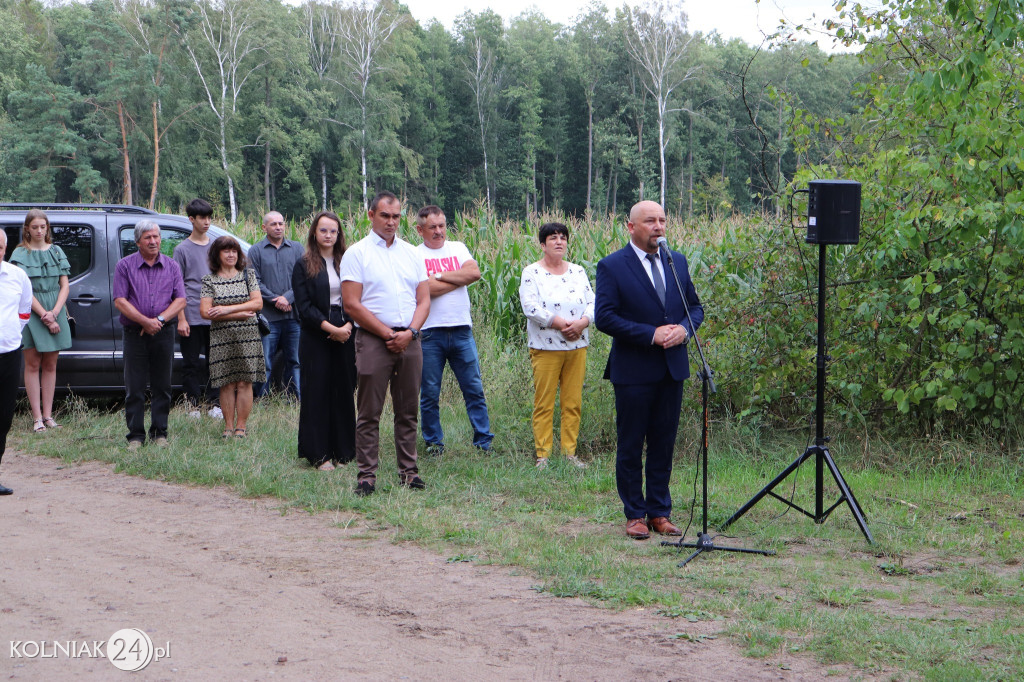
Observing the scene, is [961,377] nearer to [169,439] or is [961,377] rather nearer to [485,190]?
[169,439]

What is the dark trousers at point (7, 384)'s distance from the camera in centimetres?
747

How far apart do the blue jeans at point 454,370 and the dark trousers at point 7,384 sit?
10.2ft

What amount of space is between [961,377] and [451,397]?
5355 mm

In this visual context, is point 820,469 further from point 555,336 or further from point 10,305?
point 10,305

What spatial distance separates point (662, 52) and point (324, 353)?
6841 cm

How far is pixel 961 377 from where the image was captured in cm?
815

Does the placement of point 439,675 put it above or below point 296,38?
below

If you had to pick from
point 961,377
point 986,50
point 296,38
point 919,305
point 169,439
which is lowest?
point 169,439

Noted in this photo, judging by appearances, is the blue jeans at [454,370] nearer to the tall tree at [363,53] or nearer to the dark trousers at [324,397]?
the dark trousers at [324,397]

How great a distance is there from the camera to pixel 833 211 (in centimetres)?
632

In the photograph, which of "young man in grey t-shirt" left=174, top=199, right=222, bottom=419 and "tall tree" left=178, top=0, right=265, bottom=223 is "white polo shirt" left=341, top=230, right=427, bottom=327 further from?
"tall tree" left=178, top=0, right=265, bottom=223

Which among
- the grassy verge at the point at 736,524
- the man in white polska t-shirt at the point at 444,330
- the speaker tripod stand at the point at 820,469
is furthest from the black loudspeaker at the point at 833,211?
the man in white polska t-shirt at the point at 444,330

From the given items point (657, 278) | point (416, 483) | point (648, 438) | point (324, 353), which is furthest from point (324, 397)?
point (657, 278)

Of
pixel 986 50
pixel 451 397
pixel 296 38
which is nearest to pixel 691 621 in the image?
pixel 986 50
